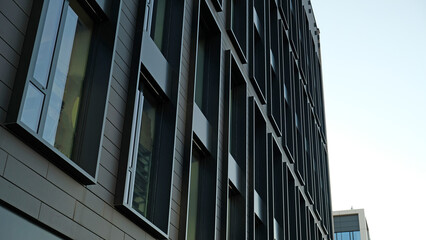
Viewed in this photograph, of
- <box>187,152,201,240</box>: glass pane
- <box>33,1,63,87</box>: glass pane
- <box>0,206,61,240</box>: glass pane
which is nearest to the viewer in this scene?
<box>0,206,61,240</box>: glass pane

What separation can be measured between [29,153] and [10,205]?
0.85 metres

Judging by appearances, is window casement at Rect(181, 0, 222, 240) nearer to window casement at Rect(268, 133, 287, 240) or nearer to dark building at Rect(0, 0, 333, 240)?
dark building at Rect(0, 0, 333, 240)

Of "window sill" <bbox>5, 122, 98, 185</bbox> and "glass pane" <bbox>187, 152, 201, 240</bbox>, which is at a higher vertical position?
"glass pane" <bbox>187, 152, 201, 240</bbox>

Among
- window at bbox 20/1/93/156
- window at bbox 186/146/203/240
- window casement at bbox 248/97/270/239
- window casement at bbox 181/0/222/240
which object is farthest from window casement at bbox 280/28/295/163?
window at bbox 20/1/93/156

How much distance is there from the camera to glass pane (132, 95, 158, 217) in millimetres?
12195

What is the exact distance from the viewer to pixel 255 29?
25.8 metres

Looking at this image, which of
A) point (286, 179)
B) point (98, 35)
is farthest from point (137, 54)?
point (286, 179)

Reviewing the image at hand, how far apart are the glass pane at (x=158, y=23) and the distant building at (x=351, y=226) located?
81.4 meters

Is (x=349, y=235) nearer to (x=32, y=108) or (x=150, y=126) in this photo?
(x=150, y=126)

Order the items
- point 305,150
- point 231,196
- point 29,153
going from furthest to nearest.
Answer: point 305,150, point 231,196, point 29,153

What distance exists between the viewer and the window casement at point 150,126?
37.2ft

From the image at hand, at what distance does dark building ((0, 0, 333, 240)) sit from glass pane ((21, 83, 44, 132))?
0.02 meters

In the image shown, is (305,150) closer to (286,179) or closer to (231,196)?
(286,179)

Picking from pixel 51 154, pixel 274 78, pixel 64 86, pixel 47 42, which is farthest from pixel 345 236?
pixel 51 154
